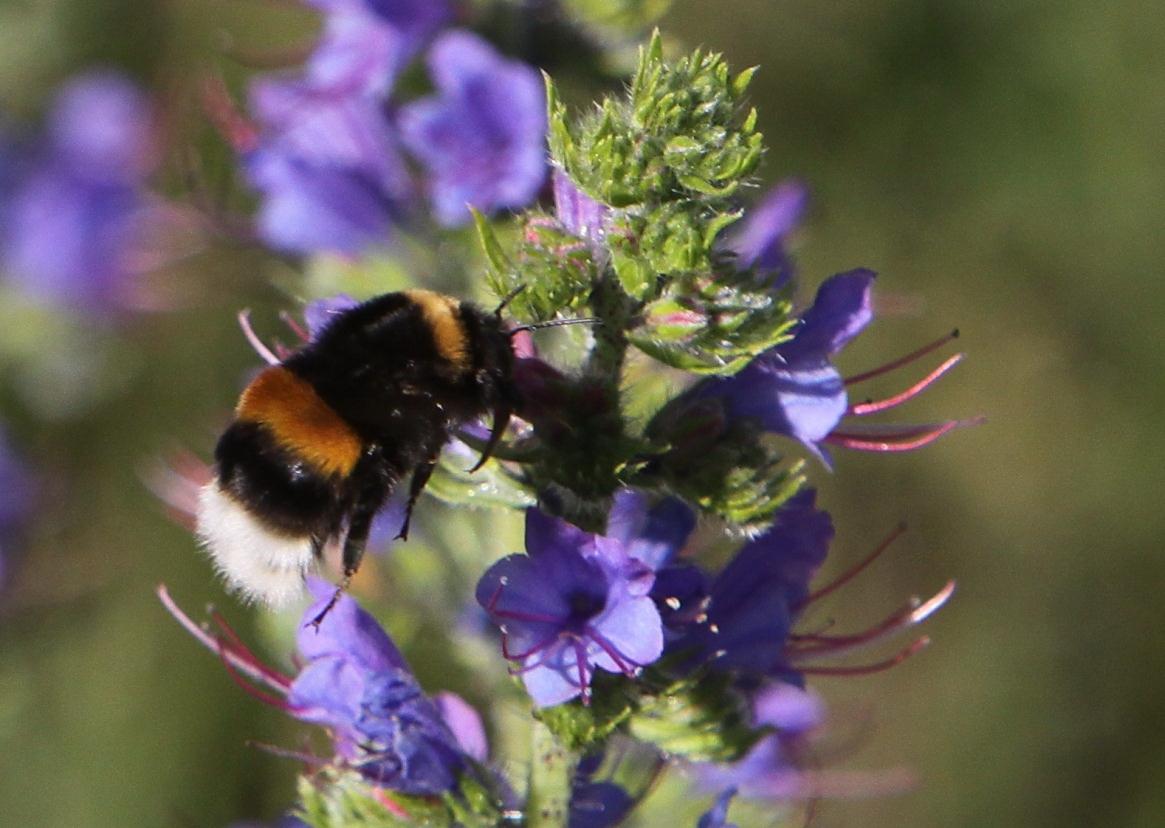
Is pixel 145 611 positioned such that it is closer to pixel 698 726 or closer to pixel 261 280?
pixel 261 280

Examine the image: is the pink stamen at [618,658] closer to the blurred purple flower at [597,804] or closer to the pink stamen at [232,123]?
the blurred purple flower at [597,804]

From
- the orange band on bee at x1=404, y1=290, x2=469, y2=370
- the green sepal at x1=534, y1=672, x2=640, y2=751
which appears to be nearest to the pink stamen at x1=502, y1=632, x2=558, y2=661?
the green sepal at x1=534, y1=672, x2=640, y2=751

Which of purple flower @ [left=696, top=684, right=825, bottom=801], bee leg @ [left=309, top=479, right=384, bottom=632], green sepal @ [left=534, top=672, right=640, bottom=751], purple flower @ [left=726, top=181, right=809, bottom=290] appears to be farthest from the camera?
purple flower @ [left=696, top=684, right=825, bottom=801]

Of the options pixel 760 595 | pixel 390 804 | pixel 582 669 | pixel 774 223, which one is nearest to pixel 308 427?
pixel 582 669

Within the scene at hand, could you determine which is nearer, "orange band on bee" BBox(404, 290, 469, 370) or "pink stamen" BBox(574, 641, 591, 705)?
"pink stamen" BBox(574, 641, 591, 705)

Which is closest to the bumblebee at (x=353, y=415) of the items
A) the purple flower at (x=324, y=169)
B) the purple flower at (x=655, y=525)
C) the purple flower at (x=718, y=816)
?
the purple flower at (x=655, y=525)

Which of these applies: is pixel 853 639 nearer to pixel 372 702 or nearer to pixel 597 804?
pixel 597 804

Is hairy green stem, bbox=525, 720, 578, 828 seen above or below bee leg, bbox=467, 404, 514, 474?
below

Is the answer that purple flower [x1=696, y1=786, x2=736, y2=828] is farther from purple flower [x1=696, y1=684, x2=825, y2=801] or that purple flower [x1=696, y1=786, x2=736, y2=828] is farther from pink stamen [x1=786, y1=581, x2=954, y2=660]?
purple flower [x1=696, y1=684, x2=825, y2=801]
